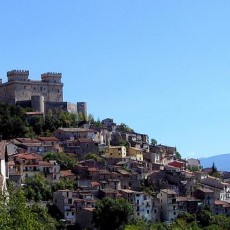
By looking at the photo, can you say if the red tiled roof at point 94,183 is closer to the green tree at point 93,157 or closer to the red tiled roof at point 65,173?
the red tiled roof at point 65,173

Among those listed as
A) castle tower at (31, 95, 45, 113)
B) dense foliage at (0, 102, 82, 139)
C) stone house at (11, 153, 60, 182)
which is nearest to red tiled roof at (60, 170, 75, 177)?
stone house at (11, 153, 60, 182)

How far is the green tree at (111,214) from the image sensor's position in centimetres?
5052

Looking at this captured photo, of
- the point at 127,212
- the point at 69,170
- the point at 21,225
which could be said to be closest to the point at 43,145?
the point at 69,170

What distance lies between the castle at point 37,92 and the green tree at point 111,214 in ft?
95.0

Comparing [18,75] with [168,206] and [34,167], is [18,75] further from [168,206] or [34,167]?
[168,206]

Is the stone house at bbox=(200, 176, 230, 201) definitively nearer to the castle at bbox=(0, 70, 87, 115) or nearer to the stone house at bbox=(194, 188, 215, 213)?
the stone house at bbox=(194, 188, 215, 213)

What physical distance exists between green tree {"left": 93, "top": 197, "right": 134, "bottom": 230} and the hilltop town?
1095mm

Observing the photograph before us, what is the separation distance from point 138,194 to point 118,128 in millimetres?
26679

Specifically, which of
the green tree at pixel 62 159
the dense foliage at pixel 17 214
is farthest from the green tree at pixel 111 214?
the dense foliage at pixel 17 214

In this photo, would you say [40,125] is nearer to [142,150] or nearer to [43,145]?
[43,145]

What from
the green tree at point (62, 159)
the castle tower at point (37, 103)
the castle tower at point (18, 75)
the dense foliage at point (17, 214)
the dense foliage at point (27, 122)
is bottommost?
the dense foliage at point (17, 214)

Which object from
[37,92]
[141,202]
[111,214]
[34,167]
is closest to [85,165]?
[34,167]

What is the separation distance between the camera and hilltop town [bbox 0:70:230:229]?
55.0 m

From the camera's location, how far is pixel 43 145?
2544 inches
